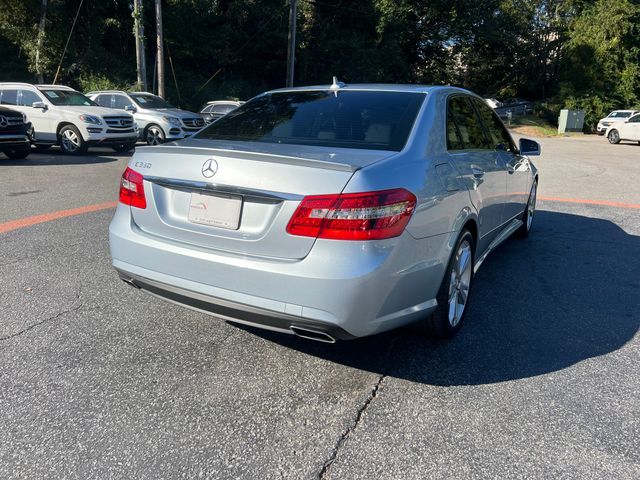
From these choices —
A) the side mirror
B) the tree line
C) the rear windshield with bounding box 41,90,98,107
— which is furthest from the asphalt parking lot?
the tree line

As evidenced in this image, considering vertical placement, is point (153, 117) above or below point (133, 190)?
above

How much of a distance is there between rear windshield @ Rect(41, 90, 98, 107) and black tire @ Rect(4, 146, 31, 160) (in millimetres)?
2089

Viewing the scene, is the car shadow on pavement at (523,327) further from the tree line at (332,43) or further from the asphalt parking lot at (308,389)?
the tree line at (332,43)

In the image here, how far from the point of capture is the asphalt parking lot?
2.40 metres

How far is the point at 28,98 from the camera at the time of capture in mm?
14383

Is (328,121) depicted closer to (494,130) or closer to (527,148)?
(494,130)

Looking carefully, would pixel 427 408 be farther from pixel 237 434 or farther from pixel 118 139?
pixel 118 139

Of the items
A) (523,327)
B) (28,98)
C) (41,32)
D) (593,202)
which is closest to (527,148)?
(523,327)

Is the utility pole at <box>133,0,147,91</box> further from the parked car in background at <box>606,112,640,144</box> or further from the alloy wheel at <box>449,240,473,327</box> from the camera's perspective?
the parked car in background at <box>606,112,640,144</box>

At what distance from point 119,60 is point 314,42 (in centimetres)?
1291

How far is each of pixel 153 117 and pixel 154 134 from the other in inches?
20.4

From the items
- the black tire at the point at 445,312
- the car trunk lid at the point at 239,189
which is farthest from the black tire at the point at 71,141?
the black tire at the point at 445,312

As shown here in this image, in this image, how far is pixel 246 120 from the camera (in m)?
3.92

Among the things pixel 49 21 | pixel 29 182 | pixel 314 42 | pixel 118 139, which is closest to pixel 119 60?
pixel 49 21
